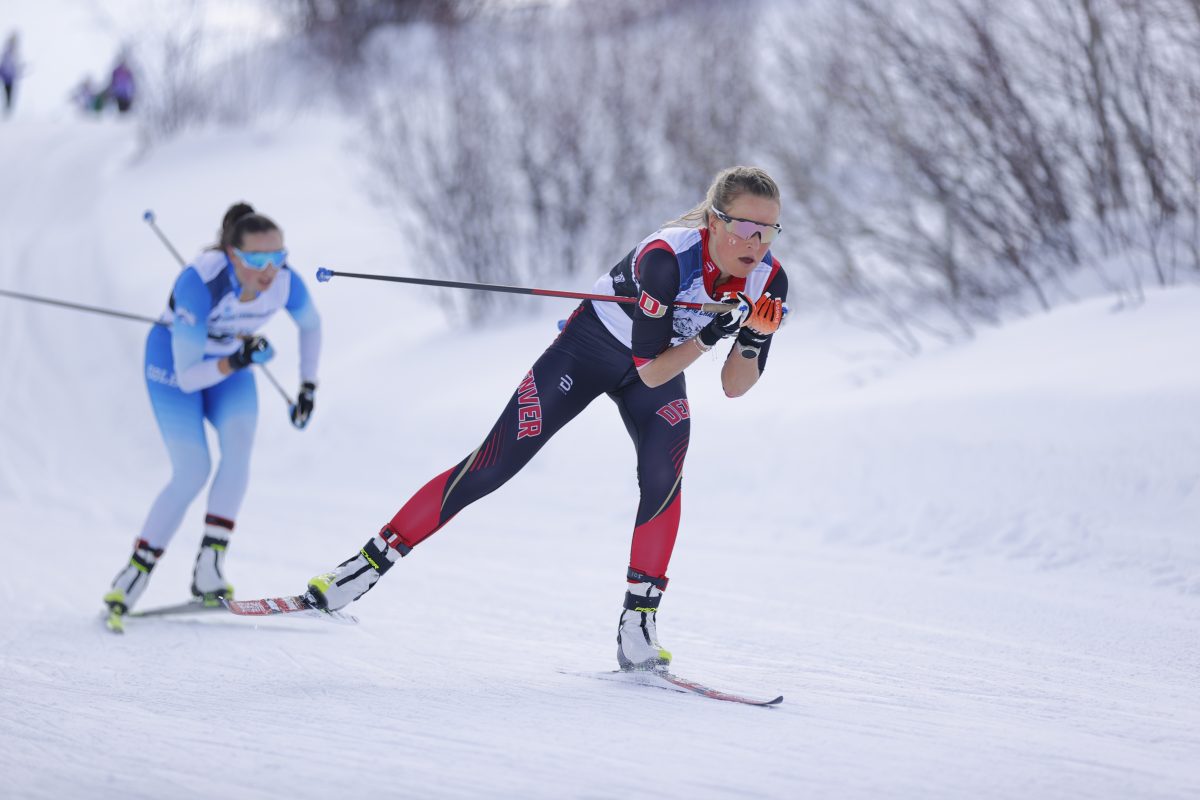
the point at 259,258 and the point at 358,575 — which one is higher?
the point at 259,258

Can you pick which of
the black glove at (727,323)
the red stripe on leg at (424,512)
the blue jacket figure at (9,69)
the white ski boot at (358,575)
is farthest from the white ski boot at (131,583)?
the blue jacket figure at (9,69)

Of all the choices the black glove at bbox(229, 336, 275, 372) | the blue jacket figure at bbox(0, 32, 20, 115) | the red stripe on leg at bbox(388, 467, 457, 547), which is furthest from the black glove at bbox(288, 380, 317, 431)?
the blue jacket figure at bbox(0, 32, 20, 115)

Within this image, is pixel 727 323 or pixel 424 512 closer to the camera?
pixel 727 323

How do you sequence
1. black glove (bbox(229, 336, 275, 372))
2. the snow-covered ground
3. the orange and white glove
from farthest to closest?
black glove (bbox(229, 336, 275, 372)), the orange and white glove, the snow-covered ground

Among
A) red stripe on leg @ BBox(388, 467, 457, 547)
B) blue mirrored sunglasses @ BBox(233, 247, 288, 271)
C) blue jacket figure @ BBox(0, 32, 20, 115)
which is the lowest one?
red stripe on leg @ BBox(388, 467, 457, 547)

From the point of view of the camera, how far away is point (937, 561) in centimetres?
615

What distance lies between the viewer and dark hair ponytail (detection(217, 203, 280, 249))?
17.8 ft

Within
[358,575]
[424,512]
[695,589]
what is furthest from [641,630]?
[695,589]

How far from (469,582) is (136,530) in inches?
127

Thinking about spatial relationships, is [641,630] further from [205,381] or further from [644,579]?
[205,381]

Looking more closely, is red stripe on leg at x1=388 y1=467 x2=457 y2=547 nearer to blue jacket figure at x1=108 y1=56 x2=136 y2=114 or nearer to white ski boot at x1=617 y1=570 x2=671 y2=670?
white ski boot at x1=617 y1=570 x2=671 y2=670

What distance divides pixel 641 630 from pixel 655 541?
0.32m

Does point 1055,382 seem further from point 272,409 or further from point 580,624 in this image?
point 272,409

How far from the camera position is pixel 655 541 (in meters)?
4.14
